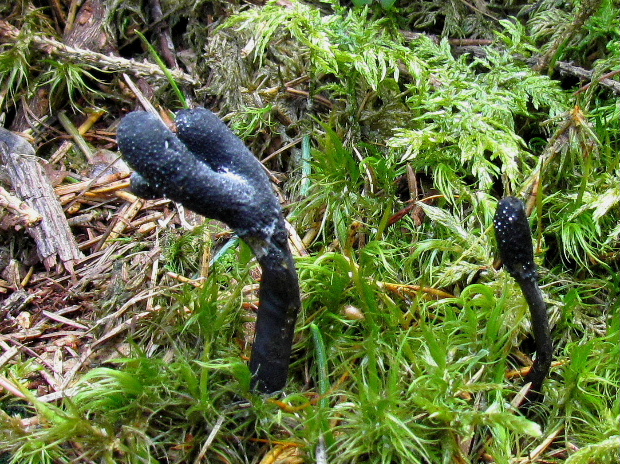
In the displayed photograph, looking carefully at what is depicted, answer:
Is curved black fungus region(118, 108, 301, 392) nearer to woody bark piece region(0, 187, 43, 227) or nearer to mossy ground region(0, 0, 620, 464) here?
mossy ground region(0, 0, 620, 464)

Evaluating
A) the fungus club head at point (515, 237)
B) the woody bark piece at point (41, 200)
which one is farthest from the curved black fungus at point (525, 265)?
the woody bark piece at point (41, 200)

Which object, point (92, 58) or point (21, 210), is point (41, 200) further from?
point (92, 58)

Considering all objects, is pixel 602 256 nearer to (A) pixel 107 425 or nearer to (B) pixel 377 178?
(B) pixel 377 178

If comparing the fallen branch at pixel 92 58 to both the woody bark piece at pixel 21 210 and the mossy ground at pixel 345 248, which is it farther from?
the woody bark piece at pixel 21 210

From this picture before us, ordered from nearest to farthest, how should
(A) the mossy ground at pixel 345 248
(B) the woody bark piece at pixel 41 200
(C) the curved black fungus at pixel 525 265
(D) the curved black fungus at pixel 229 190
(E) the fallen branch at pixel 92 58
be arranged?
1. (D) the curved black fungus at pixel 229 190
2. (C) the curved black fungus at pixel 525 265
3. (A) the mossy ground at pixel 345 248
4. (B) the woody bark piece at pixel 41 200
5. (E) the fallen branch at pixel 92 58

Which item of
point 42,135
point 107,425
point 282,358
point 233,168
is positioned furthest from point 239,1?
point 107,425

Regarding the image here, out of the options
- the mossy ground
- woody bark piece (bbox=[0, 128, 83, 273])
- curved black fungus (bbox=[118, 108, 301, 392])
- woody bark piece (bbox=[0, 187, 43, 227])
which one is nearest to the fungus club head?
the mossy ground
